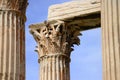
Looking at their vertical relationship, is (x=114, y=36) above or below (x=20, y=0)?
below

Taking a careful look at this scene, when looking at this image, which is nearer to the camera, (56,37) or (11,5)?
(11,5)

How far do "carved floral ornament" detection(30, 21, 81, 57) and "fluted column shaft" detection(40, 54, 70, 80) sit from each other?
0.25 meters

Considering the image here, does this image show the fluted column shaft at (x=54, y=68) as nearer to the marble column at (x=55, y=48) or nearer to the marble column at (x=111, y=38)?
the marble column at (x=55, y=48)

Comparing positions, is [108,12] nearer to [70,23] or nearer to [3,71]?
[3,71]

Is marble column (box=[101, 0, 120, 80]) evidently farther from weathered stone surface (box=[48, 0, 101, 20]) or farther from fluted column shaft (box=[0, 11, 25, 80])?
weathered stone surface (box=[48, 0, 101, 20])

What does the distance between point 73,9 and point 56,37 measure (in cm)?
151

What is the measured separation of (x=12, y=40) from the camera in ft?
66.8

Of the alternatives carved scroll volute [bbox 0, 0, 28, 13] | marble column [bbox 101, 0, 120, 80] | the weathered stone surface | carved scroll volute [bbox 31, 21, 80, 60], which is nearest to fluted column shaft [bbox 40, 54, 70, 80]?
carved scroll volute [bbox 31, 21, 80, 60]

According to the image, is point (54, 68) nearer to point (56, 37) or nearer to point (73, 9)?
point (56, 37)

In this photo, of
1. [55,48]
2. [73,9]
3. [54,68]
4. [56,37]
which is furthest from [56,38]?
[73,9]

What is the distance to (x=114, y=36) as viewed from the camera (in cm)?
1620

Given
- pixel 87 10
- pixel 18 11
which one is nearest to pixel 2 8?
pixel 18 11

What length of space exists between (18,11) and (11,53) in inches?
68.1

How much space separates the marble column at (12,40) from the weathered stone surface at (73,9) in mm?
4433
